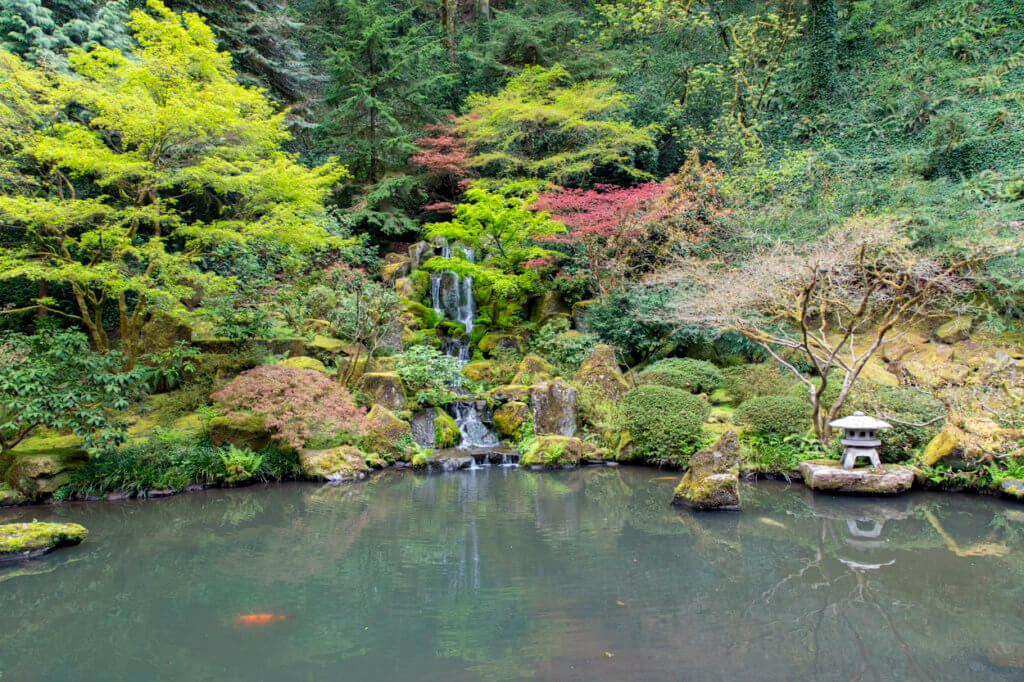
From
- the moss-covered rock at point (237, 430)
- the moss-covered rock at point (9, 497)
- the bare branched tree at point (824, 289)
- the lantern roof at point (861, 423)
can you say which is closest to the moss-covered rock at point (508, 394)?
the bare branched tree at point (824, 289)

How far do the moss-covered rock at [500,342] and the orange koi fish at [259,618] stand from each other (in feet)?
33.3

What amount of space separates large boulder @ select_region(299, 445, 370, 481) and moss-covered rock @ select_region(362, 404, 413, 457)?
0.57 metres

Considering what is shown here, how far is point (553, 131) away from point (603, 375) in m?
8.92

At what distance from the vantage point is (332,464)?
30.1 ft

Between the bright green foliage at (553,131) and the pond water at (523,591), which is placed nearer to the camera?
the pond water at (523,591)

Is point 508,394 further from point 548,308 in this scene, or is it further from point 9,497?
point 9,497

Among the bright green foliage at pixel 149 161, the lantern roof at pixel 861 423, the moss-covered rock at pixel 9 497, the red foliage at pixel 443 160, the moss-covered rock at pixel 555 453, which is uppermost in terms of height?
the red foliage at pixel 443 160

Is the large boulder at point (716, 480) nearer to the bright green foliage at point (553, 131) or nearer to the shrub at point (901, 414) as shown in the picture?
the shrub at point (901, 414)

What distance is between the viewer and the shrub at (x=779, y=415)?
9281 mm

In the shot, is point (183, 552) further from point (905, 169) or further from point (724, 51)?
point (724, 51)

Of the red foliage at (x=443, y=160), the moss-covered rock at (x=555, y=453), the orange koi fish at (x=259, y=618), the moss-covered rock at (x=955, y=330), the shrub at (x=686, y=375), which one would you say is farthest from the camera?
the red foliage at (x=443, y=160)

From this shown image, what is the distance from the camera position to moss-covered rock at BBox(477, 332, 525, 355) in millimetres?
14414

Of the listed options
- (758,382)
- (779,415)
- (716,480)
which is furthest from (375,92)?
(716,480)

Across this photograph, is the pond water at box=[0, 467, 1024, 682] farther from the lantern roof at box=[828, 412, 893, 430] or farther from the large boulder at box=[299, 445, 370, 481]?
the large boulder at box=[299, 445, 370, 481]
